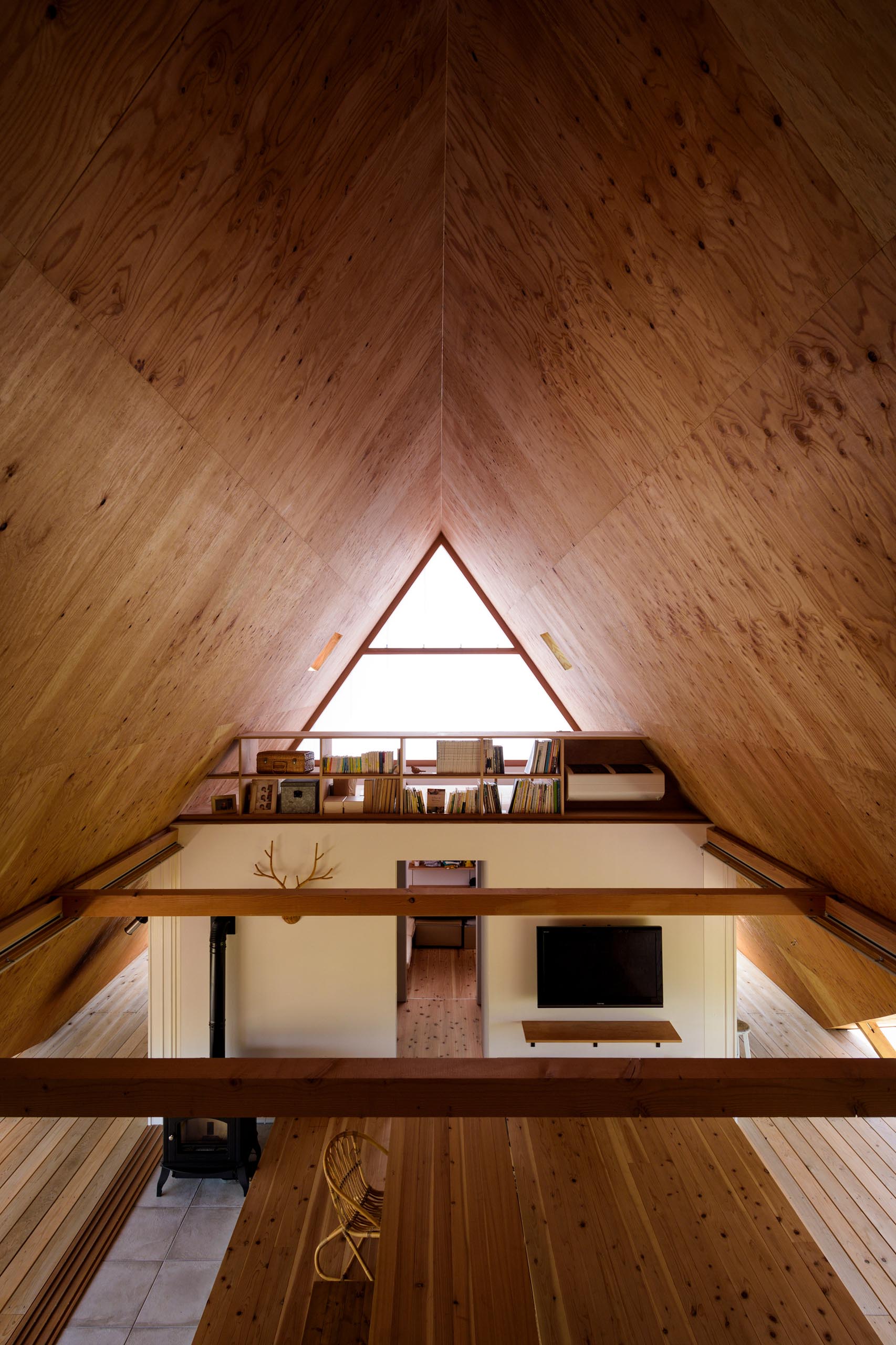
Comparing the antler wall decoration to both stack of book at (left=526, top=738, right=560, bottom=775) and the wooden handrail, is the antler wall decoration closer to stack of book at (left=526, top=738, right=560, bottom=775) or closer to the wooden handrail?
the wooden handrail

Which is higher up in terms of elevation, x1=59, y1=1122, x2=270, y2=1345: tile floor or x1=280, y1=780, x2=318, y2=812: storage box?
x1=280, y1=780, x2=318, y2=812: storage box

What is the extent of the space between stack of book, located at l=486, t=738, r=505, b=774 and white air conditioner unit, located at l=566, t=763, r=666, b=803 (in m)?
0.57

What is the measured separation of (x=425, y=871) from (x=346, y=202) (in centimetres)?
823

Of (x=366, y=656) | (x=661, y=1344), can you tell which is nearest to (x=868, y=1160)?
(x=661, y=1344)

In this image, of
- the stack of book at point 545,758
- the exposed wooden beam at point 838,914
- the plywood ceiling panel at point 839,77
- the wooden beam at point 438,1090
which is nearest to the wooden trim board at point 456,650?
the stack of book at point 545,758

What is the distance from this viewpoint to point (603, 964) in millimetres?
5785

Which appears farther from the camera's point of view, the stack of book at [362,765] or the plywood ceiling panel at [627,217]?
the stack of book at [362,765]

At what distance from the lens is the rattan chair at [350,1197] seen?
3.39 metres

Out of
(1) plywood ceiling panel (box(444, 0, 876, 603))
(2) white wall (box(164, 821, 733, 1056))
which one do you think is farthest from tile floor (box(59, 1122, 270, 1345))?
(1) plywood ceiling panel (box(444, 0, 876, 603))

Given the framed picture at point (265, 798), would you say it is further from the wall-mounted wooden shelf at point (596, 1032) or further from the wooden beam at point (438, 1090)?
the wooden beam at point (438, 1090)

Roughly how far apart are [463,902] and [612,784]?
2312 mm

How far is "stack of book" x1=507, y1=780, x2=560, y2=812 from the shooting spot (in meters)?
5.79

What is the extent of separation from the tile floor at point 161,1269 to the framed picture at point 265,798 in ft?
8.97

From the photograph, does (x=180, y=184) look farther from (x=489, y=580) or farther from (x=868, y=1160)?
(x=868, y=1160)
